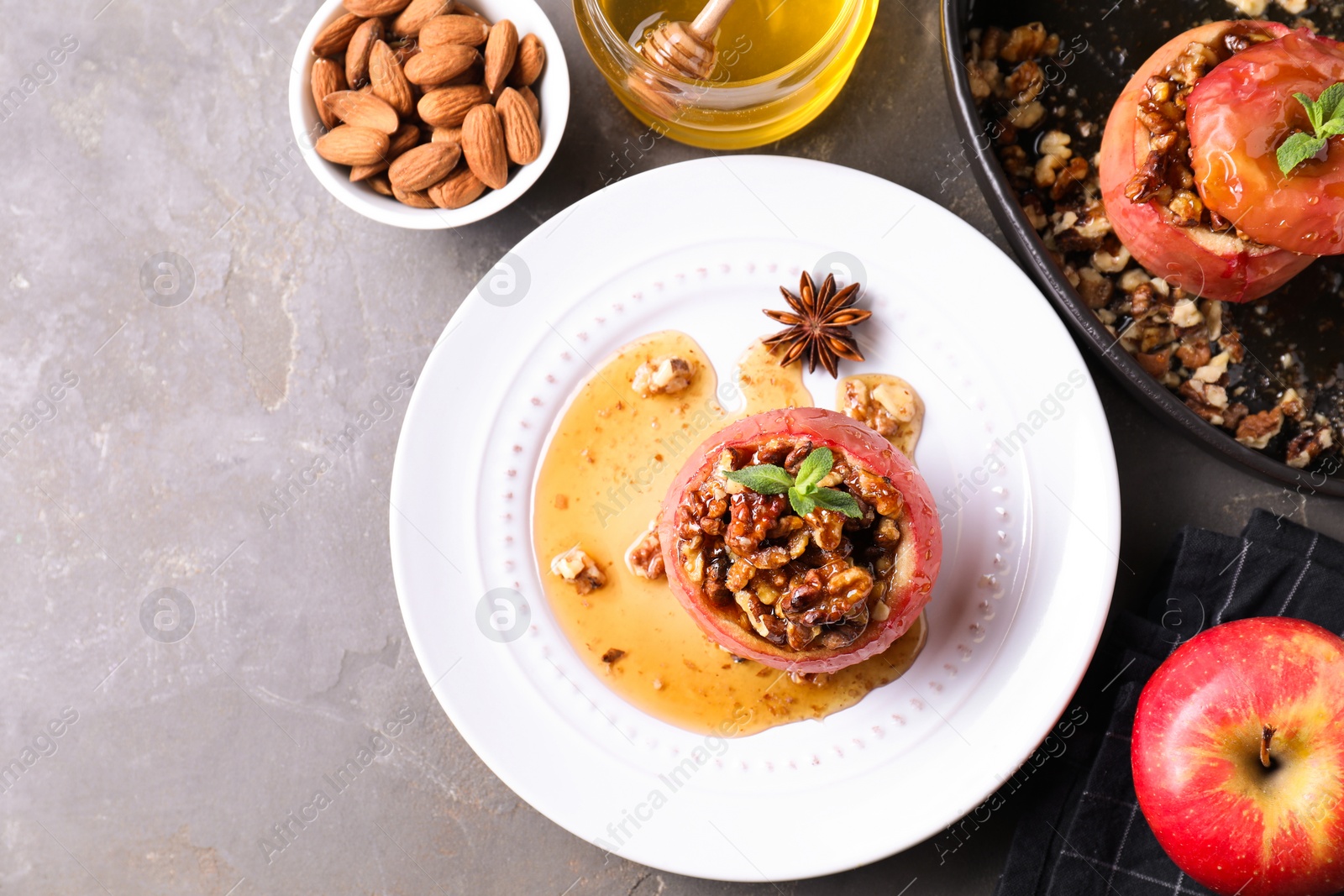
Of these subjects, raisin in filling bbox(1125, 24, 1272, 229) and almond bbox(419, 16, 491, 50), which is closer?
raisin in filling bbox(1125, 24, 1272, 229)

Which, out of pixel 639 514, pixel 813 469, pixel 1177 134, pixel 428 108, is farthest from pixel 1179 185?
pixel 428 108

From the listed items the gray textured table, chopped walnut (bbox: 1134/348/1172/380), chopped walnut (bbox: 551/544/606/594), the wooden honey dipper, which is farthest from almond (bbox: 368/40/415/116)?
chopped walnut (bbox: 1134/348/1172/380)

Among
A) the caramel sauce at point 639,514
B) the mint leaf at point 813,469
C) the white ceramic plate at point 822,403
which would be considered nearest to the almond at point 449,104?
the white ceramic plate at point 822,403

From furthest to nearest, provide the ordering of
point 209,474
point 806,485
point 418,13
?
point 209,474 < point 418,13 < point 806,485

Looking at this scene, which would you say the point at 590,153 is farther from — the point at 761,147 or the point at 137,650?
the point at 137,650

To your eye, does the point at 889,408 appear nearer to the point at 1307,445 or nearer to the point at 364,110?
the point at 1307,445

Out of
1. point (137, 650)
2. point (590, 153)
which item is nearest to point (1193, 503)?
point (590, 153)

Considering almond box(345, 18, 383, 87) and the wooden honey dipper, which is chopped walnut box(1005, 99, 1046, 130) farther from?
almond box(345, 18, 383, 87)
